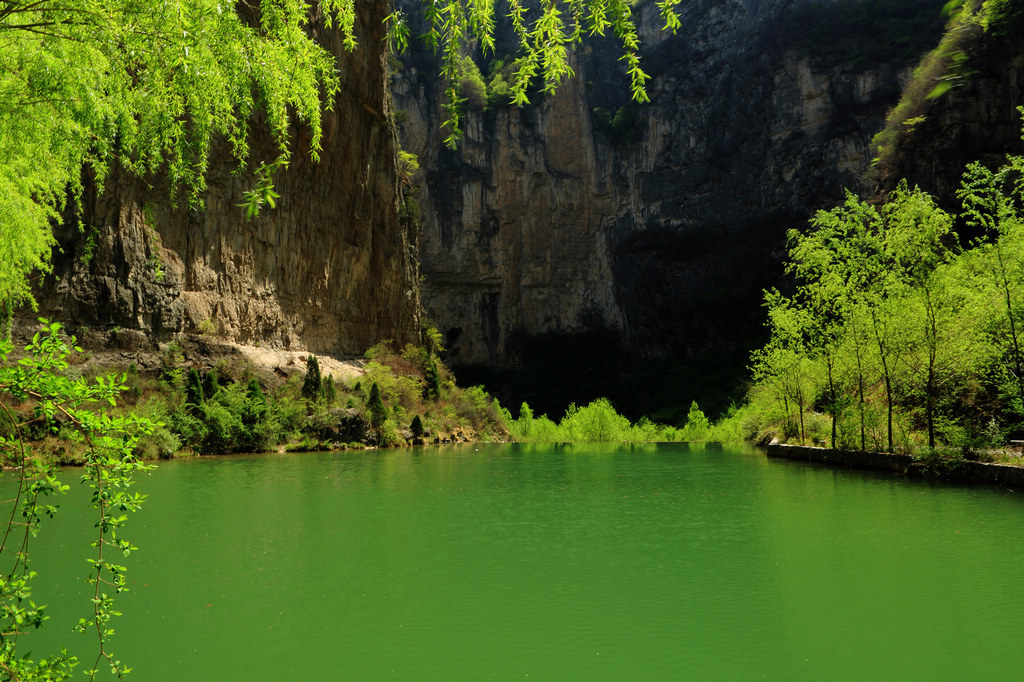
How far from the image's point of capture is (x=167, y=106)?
18.4 feet

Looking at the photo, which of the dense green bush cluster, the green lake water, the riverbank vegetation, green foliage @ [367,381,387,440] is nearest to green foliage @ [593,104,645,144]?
the dense green bush cluster

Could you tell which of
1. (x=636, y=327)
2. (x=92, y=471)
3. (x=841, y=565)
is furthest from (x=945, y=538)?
(x=636, y=327)

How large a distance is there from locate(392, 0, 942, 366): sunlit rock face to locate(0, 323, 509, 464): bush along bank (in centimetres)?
3431

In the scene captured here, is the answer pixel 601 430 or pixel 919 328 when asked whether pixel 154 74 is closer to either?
pixel 919 328

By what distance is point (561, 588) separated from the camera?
681cm

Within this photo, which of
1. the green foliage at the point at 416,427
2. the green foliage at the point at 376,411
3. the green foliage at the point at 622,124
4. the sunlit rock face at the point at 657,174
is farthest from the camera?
the green foliage at the point at 622,124

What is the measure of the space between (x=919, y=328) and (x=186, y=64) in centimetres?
1889

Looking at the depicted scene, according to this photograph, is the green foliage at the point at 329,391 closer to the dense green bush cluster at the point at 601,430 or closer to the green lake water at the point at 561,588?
the dense green bush cluster at the point at 601,430

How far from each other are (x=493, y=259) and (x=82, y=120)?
72.5m

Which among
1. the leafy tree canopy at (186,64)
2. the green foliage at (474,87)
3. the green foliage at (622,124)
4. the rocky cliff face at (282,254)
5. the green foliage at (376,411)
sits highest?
the green foliage at (474,87)

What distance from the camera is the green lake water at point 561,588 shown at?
4.93 meters

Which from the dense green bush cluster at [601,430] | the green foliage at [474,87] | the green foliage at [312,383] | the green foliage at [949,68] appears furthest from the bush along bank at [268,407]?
the green foliage at [474,87]

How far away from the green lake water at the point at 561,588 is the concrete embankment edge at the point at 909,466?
118cm

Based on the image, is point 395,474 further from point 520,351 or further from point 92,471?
point 520,351
